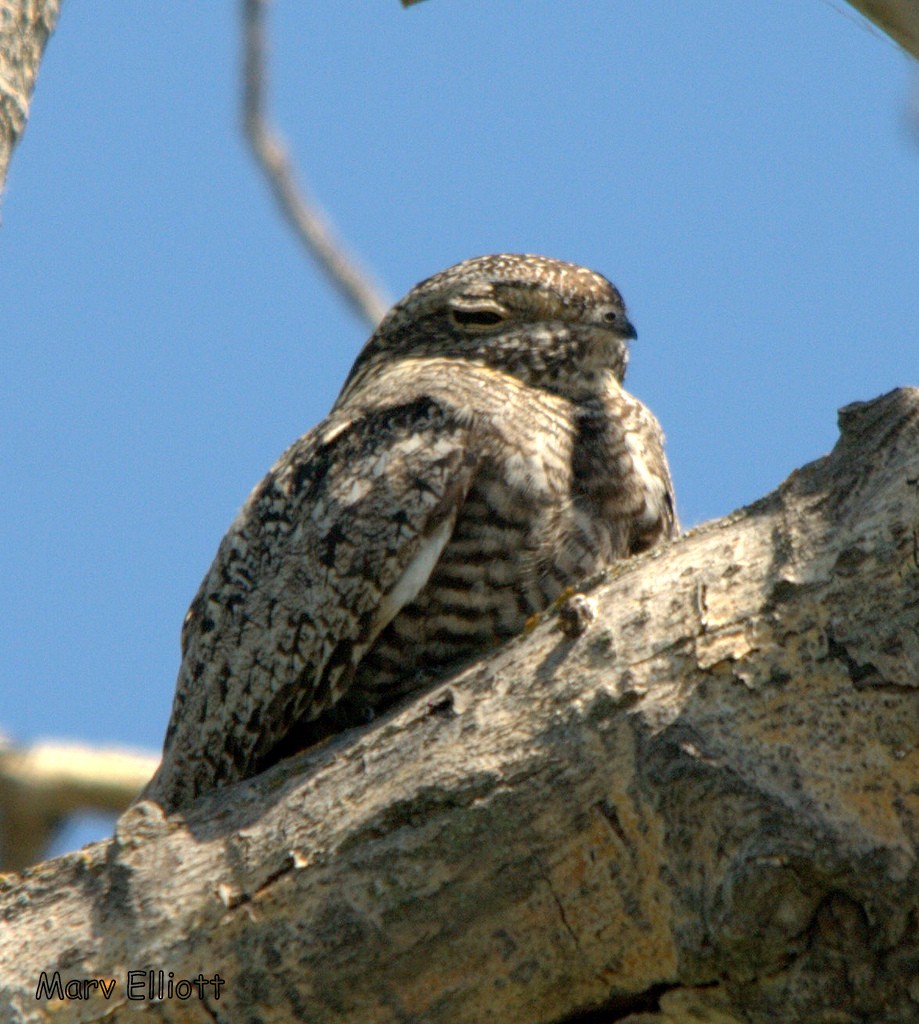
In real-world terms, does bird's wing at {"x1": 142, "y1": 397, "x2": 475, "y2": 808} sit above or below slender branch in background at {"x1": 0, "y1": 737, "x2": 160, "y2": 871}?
below

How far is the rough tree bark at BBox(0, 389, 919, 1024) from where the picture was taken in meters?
2.52

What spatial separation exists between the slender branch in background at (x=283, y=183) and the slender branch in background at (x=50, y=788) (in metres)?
1.94

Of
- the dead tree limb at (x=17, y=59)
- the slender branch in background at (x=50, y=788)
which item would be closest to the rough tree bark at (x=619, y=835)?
the dead tree limb at (x=17, y=59)

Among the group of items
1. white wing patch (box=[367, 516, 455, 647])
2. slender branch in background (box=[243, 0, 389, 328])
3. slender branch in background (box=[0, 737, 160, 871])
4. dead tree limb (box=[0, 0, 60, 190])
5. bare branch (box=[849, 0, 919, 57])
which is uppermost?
slender branch in background (box=[243, 0, 389, 328])

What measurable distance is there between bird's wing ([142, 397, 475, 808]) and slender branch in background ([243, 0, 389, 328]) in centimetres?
178

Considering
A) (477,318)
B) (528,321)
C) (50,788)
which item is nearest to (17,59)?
(477,318)

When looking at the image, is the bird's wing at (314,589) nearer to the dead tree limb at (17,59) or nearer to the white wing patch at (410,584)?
the white wing patch at (410,584)

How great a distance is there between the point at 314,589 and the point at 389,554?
213mm

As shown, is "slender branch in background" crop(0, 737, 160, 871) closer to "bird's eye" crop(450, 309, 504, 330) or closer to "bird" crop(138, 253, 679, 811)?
"bird" crop(138, 253, 679, 811)

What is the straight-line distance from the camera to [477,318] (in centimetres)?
440

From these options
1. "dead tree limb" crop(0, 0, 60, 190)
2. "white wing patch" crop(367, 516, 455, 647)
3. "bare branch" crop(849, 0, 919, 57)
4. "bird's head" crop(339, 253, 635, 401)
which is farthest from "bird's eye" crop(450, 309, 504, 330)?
"bare branch" crop(849, 0, 919, 57)

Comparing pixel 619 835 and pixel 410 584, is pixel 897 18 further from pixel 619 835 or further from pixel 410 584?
pixel 410 584

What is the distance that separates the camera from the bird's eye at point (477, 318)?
14.4 ft

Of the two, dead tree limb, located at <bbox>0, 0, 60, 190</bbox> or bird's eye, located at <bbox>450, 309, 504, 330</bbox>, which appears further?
bird's eye, located at <bbox>450, 309, 504, 330</bbox>
